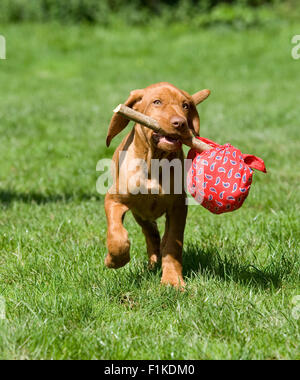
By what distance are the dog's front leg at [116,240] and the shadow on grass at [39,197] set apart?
1.80 metres

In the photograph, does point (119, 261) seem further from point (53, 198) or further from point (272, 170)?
A: point (272, 170)

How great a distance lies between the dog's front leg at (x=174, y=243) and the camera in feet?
10.3

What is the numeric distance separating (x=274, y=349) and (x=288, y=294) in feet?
1.97

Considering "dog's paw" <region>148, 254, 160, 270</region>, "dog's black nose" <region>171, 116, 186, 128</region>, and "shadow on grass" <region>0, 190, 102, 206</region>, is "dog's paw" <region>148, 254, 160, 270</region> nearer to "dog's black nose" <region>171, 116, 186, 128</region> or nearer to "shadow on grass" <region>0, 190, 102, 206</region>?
"dog's black nose" <region>171, 116, 186, 128</region>

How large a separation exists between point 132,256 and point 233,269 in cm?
68

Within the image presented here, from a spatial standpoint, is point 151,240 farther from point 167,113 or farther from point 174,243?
point 167,113

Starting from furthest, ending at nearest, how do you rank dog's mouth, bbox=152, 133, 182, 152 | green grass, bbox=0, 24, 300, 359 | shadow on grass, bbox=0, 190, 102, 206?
shadow on grass, bbox=0, 190, 102, 206 → dog's mouth, bbox=152, 133, 182, 152 → green grass, bbox=0, 24, 300, 359

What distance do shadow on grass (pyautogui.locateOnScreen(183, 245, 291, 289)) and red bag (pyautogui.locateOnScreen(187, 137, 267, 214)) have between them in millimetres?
454

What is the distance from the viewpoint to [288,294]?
9.45 feet

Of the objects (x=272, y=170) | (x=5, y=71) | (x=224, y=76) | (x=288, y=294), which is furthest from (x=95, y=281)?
(x=5, y=71)

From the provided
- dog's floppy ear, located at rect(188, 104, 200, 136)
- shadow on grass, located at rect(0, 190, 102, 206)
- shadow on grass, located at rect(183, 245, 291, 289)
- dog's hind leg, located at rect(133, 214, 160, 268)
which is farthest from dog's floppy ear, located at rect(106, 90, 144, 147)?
shadow on grass, located at rect(0, 190, 102, 206)

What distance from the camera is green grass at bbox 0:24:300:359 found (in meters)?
2.40

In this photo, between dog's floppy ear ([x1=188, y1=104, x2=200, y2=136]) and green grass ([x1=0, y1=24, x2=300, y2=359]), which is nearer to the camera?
green grass ([x1=0, y1=24, x2=300, y2=359])

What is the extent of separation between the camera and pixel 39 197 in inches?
197
